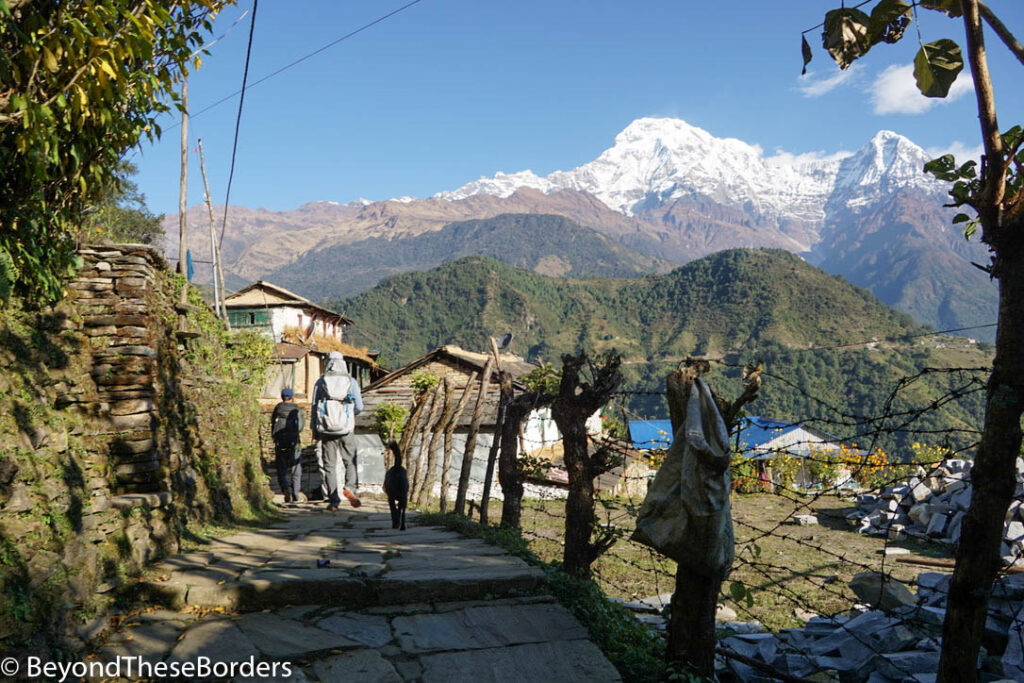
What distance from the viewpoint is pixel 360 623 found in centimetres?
377

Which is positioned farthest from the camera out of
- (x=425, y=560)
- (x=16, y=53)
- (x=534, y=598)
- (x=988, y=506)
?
(x=425, y=560)

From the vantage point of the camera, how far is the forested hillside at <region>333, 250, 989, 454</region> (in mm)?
84625

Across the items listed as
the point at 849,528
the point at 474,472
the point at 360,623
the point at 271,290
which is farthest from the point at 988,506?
the point at 271,290

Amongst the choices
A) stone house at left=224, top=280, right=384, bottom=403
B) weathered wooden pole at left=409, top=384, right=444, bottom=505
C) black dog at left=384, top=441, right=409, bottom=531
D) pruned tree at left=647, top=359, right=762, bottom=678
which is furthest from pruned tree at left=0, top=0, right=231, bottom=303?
stone house at left=224, top=280, right=384, bottom=403

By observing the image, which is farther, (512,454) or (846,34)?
(512,454)

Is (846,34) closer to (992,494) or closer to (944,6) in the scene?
(944,6)

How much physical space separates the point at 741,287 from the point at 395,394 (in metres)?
114

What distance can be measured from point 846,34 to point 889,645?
12.6 ft

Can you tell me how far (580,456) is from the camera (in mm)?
4879

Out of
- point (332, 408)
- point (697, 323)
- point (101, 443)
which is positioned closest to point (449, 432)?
point (332, 408)

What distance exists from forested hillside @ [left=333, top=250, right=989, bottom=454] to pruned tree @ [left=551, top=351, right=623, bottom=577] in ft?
228

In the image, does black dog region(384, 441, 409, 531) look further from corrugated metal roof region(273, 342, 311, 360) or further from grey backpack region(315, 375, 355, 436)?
Result: corrugated metal roof region(273, 342, 311, 360)

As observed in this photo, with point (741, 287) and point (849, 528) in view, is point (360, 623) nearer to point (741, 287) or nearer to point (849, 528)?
point (849, 528)

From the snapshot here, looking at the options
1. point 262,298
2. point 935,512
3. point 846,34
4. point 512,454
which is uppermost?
point 262,298
